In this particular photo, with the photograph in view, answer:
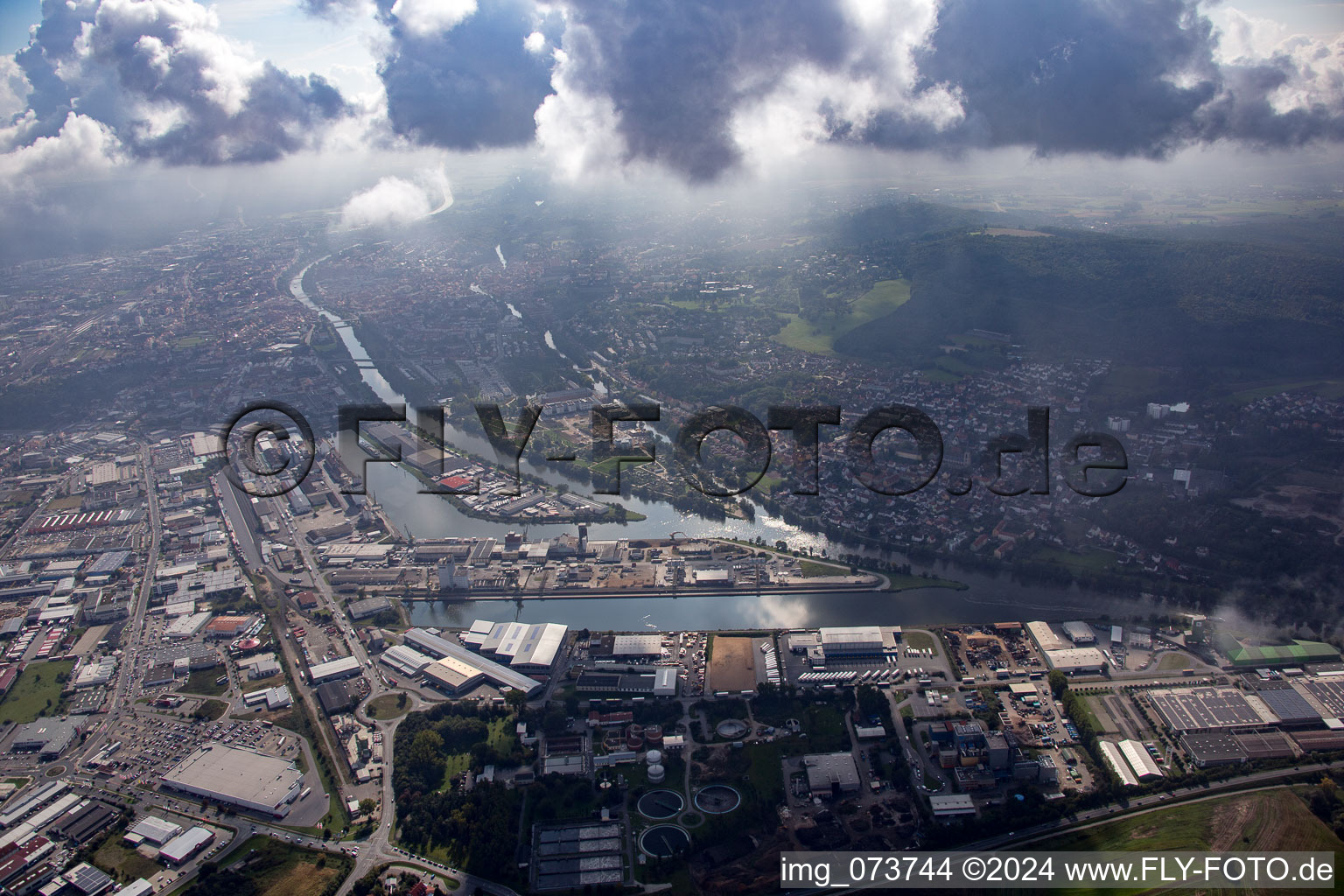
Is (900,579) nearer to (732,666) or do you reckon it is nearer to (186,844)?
(732,666)

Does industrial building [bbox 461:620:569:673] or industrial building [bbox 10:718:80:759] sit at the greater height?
industrial building [bbox 461:620:569:673]

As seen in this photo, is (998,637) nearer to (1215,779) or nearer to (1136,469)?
(1215,779)

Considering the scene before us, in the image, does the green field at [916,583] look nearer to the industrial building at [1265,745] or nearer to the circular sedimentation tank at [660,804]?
the industrial building at [1265,745]

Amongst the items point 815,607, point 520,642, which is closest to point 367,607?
point 520,642

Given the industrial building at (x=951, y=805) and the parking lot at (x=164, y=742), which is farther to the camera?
the parking lot at (x=164, y=742)

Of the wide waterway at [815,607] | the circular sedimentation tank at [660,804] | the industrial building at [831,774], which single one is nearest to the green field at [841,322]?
the wide waterway at [815,607]

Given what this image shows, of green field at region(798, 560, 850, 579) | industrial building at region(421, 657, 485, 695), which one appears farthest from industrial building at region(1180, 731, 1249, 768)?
industrial building at region(421, 657, 485, 695)

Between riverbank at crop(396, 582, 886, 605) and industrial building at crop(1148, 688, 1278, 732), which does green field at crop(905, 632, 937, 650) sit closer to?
riverbank at crop(396, 582, 886, 605)
